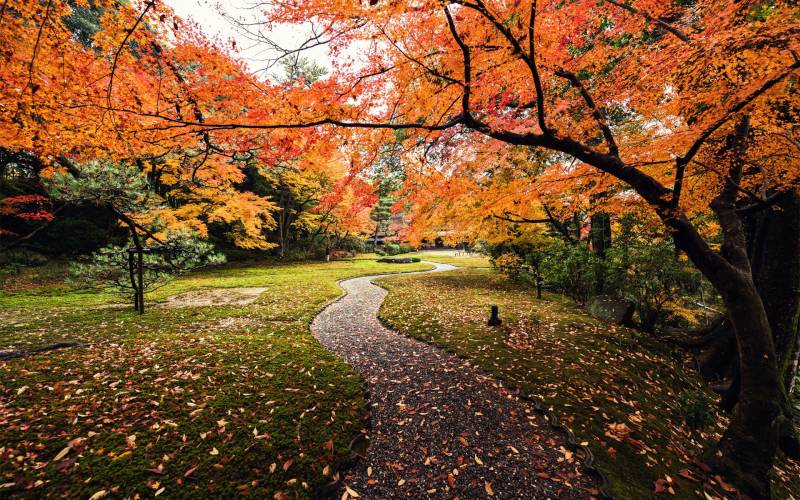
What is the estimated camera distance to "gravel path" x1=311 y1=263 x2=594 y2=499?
8.88ft

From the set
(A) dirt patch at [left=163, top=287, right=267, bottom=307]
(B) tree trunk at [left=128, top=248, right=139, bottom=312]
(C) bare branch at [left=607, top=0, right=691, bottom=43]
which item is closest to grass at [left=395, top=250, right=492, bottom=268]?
(A) dirt patch at [left=163, top=287, right=267, bottom=307]

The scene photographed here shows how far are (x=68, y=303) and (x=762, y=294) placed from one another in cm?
1799

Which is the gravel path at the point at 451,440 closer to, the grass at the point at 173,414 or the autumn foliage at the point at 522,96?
the grass at the point at 173,414

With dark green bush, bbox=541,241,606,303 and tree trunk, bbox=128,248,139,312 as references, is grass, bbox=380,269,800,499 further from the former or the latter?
tree trunk, bbox=128,248,139,312

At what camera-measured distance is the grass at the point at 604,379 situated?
3193mm

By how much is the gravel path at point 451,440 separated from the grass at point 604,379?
0.47 meters

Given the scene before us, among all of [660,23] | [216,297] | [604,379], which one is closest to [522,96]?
[660,23]

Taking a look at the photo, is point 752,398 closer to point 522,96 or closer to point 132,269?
point 522,96

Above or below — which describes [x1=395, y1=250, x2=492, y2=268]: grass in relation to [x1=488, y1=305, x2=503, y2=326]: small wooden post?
below

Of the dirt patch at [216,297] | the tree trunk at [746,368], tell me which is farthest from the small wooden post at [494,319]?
the dirt patch at [216,297]

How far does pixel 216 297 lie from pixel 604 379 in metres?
12.2

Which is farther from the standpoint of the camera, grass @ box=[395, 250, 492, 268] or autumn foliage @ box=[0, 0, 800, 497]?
grass @ box=[395, 250, 492, 268]

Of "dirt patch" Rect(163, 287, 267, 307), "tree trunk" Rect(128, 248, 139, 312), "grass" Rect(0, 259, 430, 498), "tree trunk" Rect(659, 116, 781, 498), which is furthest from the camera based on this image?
"dirt patch" Rect(163, 287, 267, 307)

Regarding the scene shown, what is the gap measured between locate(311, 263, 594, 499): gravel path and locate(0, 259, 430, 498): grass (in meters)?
0.41
